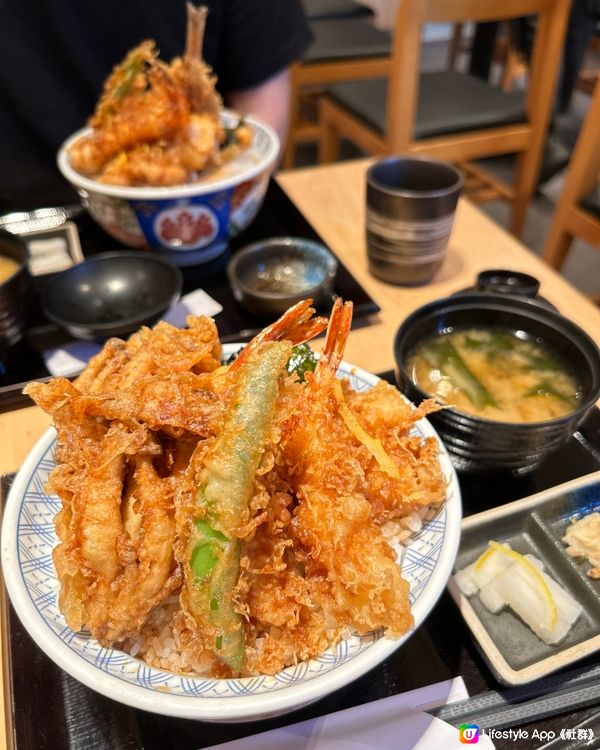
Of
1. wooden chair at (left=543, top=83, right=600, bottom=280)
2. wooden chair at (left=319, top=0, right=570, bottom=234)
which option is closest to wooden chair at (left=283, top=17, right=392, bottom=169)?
wooden chair at (left=319, top=0, right=570, bottom=234)

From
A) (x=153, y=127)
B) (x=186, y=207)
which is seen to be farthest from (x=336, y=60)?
(x=186, y=207)

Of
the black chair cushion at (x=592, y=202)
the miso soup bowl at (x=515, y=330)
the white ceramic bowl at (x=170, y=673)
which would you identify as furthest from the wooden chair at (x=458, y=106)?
the white ceramic bowl at (x=170, y=673)

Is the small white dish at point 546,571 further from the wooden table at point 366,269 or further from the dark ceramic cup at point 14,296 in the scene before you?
the dark ceramic cup at point 14,296

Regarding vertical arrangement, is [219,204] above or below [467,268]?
above

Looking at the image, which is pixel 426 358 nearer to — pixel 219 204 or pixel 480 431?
pixel 480 431

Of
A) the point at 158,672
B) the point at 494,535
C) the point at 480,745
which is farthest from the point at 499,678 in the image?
the point at 158,672

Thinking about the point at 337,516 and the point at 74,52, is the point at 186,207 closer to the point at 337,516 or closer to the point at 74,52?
the point at 74,52

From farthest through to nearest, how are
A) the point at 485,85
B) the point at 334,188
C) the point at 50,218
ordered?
the point at 485,85, the point at 334,188, the point at 50,218
